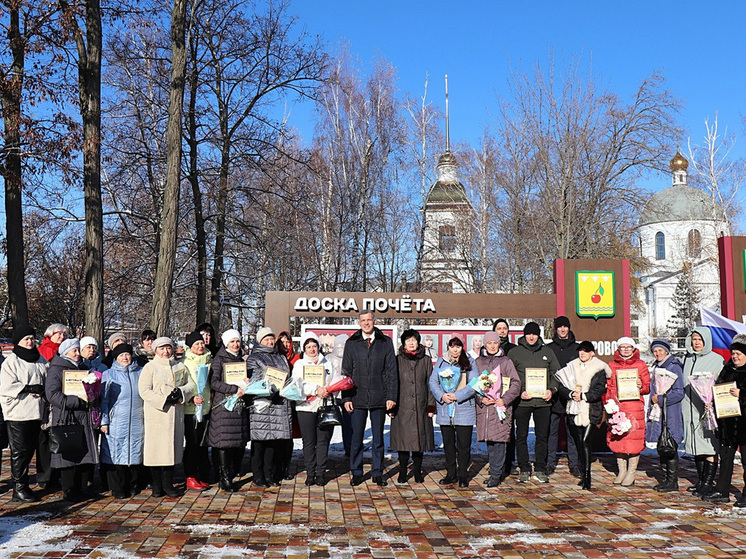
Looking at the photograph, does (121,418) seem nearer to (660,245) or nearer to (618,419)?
(618,419)

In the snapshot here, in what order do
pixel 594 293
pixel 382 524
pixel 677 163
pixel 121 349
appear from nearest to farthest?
1. pixel 382 524
2. pixel 121 349
3. pixel 594 293
4. pixel 677 163

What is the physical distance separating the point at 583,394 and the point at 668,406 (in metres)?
0.99

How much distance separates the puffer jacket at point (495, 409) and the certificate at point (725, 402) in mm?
2193

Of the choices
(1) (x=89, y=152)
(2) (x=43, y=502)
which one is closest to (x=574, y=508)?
(2) (x=43, y=502)

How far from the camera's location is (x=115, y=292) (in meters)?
19.7

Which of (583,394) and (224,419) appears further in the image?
(583,394)

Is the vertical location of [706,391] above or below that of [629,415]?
above

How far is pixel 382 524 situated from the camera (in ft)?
21.5

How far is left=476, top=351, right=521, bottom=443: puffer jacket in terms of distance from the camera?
8562 mm

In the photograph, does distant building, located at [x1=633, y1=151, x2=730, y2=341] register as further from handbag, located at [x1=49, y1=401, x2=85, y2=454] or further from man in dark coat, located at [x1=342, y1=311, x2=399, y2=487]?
handbag, located at [x1=49, y1=401, x2=85, y2=454]

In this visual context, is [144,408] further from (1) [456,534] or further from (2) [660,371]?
(2) [660,371]

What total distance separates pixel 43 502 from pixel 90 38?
8633mm

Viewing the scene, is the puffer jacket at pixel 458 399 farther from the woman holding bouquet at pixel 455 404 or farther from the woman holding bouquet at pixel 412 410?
the woman holding bouquet at pixel 412 410

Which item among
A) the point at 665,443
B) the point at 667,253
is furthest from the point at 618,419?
the point at 667,253
